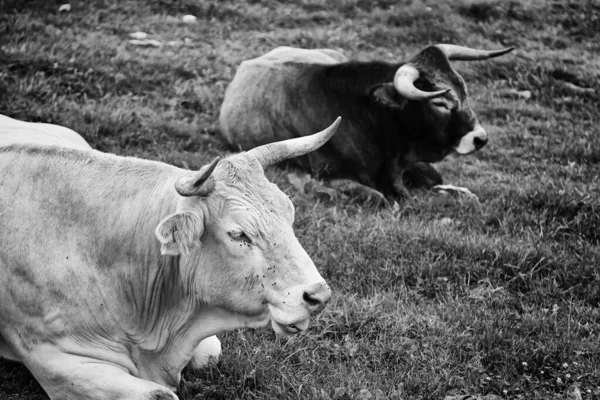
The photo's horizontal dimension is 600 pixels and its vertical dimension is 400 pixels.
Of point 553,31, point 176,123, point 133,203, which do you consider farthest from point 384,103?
point 553,31

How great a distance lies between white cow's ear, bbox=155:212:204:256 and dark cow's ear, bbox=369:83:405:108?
14.9ft

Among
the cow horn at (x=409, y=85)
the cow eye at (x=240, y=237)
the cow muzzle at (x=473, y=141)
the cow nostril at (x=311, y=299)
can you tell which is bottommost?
the cow muzzle at (x=473, y=141)

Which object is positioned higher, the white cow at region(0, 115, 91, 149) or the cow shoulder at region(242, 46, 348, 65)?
the white cow at region(0, 115, 91, 149)

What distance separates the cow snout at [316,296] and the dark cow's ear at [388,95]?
178 inches

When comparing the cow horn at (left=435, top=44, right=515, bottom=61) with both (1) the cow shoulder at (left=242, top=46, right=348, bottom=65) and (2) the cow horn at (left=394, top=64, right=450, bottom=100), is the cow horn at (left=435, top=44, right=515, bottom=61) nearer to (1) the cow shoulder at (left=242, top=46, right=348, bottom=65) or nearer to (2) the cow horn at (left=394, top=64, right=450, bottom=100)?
(2) the cow horn at (left=394, top=64, right=450, bottom=100)

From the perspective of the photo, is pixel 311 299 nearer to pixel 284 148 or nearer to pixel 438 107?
pixel 284 148

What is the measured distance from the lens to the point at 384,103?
25.8 ft

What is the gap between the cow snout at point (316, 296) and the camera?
11.9ft

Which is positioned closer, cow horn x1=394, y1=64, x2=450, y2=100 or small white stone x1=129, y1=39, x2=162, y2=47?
cow horn x1=394, y1=64, x2=450, y2=100

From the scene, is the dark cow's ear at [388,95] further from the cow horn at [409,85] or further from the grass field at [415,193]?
the grass field at [415,193]

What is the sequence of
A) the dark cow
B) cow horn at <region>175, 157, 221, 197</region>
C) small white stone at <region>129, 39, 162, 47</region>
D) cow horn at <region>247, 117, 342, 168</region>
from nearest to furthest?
cow horn at <region>175, 157, 221, 197</region>
cow horn at <region>247, 117, 342, 168</region>
the dark cow
small white stone at <region>129, 39, 162, 47</region>

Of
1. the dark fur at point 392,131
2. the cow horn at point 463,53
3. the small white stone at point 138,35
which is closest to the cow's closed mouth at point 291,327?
the dark fur at point 392,131

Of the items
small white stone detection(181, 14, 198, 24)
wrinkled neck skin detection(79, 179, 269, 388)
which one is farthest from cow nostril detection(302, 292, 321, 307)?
small white stone detection(181, 14, 198, 24)

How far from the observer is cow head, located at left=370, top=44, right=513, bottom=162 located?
297 inches
